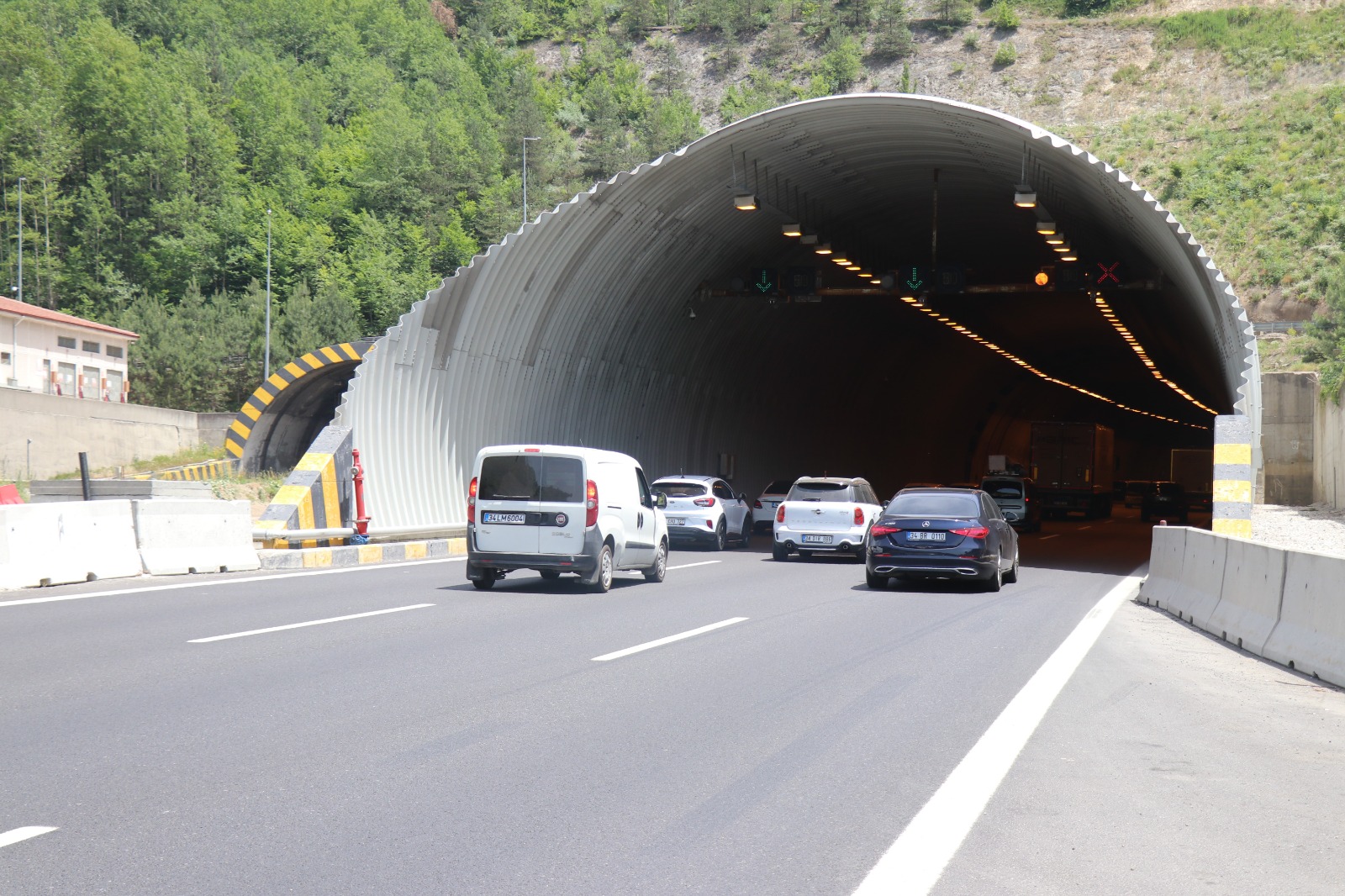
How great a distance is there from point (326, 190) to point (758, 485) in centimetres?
5897

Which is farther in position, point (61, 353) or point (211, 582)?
point (61, 353)

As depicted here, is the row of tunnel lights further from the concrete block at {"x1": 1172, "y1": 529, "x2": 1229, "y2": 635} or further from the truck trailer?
the concrete block at {"x1": 1172, "y1": 529, "x2": 1229, "y2": 635}

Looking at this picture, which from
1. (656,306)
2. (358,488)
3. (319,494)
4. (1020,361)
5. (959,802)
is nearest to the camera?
(959,802)

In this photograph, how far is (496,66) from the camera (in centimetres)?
12275

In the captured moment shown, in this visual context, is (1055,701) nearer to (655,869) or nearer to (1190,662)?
(1190,662)

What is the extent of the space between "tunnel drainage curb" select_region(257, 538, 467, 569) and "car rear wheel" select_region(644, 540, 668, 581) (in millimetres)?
A: 4933

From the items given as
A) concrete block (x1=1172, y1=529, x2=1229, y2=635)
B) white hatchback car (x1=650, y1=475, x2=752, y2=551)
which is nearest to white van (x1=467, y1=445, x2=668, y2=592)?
concrete block (x1=1172, y1=529, x2=1229, y2=635)

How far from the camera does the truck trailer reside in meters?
49.5

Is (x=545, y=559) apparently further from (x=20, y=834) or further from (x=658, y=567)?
(x=20, y=834)

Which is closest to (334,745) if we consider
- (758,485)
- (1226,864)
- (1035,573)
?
(1226,864)

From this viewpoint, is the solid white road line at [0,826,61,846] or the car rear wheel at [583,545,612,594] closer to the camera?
the solid white road line at [0,826,61,846]

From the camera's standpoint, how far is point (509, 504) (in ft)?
52.0

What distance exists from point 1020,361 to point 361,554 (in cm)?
3915

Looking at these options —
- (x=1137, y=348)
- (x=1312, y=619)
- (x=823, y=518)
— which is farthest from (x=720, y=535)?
(x=1137, y=348)
